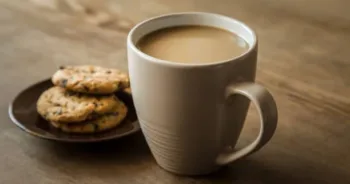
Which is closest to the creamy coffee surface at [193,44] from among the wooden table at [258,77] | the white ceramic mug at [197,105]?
the white ceramic mug at [197,105]

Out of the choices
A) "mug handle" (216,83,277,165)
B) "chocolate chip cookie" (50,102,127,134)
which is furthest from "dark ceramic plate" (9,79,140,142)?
"mug handle" (216,83,277,165)

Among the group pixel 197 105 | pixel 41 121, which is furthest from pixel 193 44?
pixel 41 121

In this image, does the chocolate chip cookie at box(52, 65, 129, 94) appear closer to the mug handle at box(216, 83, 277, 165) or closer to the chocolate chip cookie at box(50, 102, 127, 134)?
the chocolate chip cookie at box(50, 102, 127, 134)

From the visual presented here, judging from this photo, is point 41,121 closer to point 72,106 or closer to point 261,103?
point 72,106

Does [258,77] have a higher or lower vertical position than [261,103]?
lower

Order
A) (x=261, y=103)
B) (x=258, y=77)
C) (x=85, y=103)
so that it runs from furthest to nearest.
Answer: (x=258, y=77)
(x=85, y=103)
(x=261, y=103)

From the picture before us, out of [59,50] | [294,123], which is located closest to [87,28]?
[59,50]

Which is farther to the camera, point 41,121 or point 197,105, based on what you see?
point 41,121
